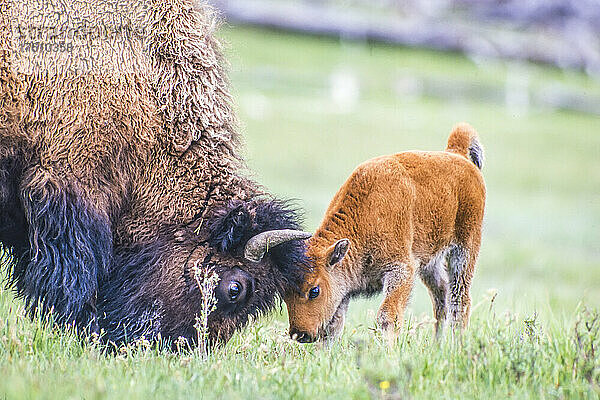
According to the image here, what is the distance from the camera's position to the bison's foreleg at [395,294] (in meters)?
5.90

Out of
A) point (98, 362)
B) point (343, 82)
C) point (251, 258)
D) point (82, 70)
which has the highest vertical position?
point (343, 82)

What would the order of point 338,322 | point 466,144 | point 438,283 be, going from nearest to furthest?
point 338,322 < point 438,283 < point 466,144

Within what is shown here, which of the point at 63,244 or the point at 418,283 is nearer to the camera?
the point at 63,244

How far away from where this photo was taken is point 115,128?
18.3 feet

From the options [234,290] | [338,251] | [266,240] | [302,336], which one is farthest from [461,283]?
[234,290]

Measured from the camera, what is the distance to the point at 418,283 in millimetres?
8023

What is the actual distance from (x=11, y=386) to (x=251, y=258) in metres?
1.99

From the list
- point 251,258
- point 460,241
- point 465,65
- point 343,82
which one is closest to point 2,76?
point 251,258

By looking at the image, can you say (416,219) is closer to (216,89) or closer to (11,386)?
(216,89)

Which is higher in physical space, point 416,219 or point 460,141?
point 460,141

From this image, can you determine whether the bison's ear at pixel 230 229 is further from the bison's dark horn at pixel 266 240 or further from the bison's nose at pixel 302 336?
the bison's nose at pixel 302 336

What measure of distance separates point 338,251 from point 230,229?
726mm

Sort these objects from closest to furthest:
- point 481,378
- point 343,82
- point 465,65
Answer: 1. point 481,378
2. point 343,82
3. point 465,65

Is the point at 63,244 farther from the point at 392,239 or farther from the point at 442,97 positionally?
the point at 442,97
